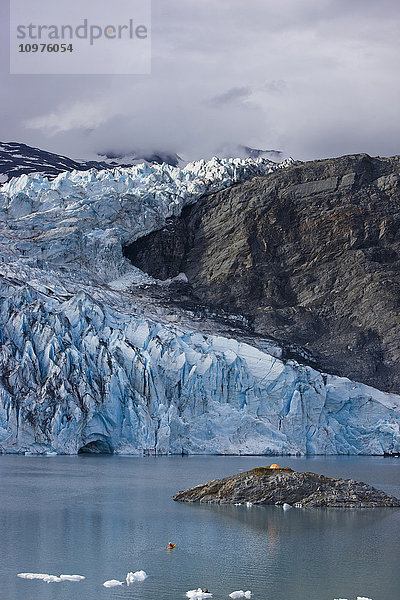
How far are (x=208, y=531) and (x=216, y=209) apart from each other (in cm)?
5001

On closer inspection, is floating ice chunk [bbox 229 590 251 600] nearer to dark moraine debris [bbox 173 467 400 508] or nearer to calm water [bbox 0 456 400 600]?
calm water [bbox 0 456 400 600]

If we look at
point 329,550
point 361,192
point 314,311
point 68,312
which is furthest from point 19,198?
point 329,550

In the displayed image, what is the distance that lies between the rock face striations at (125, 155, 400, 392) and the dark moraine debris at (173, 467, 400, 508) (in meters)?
34.5

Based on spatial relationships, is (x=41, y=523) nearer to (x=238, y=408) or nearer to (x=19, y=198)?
(x=238, y=408)

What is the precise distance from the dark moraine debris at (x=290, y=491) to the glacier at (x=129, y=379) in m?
15.1

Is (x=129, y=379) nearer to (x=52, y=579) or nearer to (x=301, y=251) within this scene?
(x=52, y=579)

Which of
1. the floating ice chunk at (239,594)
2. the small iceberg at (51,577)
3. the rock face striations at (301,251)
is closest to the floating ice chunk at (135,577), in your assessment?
the small iceberg at (51,577)

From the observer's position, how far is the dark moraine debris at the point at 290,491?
78.4ft

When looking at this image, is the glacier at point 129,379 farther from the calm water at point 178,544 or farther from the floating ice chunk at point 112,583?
the floating ice chunk at point 112,583

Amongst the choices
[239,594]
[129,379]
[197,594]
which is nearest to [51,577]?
[197,594]

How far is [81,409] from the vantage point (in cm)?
3897

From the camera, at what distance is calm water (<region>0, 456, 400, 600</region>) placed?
14531mm

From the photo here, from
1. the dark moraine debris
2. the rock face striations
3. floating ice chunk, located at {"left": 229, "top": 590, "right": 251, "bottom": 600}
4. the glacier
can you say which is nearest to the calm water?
floating ice chunk, located at {"left": 229, "top": 590, "right": 251, "bottom": 600}

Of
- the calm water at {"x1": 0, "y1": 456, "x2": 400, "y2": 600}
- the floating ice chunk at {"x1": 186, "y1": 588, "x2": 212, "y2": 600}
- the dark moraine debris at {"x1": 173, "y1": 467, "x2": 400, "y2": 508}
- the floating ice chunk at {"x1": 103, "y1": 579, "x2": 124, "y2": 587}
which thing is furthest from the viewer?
the dark moraine debris at {"x1": 173, "y1": 467, "x2": 400, "y2": 508}
